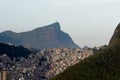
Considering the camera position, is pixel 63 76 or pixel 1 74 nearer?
pixel 1 74

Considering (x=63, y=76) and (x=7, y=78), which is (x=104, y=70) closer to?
(x=63, y=76)

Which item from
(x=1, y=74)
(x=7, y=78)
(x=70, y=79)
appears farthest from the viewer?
(x=70, y=79)

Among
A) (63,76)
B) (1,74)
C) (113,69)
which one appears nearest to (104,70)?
(113,69)

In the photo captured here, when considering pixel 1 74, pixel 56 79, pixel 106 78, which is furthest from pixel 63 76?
pixel 1 74

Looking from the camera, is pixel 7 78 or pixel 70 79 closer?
pixel 7 78

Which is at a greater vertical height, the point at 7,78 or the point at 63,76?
the point at 7,78

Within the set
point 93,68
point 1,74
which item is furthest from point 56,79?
point 1,74

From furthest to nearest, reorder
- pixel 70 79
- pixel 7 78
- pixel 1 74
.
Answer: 1. pixel 70 79
2. pixel 1 74
3. pixel 7 78

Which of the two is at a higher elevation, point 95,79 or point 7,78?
point 7,78

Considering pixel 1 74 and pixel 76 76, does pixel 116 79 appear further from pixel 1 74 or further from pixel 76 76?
pixel 1 74
